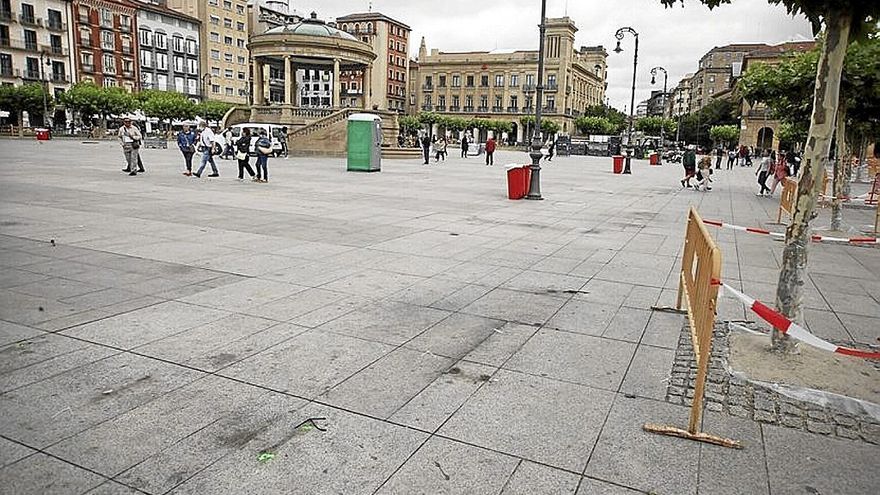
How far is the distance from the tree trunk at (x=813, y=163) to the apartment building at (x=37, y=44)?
73113 mm

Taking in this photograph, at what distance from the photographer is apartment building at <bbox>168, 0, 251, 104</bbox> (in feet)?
289

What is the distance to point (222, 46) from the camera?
9062cm

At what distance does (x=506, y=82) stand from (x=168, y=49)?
52361 mm

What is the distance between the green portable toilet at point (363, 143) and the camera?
25.0 meters

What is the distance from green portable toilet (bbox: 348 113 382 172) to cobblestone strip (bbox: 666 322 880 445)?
21.3 m

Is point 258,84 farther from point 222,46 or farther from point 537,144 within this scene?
point 222,46

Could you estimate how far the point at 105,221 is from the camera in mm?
10602

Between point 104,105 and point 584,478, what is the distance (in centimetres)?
6912

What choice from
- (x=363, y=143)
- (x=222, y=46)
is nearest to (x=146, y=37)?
(x=222, y=46)

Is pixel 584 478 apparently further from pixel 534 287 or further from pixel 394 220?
pixel 394 220

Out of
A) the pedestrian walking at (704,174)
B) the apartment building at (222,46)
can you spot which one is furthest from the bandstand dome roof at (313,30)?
the apartment building at (222,46)

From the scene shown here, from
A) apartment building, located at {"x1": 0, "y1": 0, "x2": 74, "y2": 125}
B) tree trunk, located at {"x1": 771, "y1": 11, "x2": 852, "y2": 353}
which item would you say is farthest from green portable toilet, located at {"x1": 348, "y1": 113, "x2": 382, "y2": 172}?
apartment building, located at {"x1": 0, "y1": 0, "x2": 74, "y2": 125}

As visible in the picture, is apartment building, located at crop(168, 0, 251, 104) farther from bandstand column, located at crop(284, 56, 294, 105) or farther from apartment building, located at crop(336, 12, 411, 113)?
bandstand column, located at crop(284, 56, 294, 105)

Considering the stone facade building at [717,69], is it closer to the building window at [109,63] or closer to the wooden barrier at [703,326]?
the building window at [109,63]
